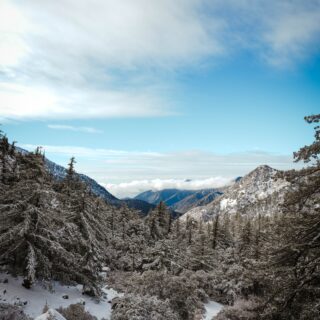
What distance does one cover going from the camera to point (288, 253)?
1053cm

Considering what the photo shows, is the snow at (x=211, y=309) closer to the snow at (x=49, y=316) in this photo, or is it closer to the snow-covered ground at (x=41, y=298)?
the snow-covered ground at (x=41, y=298)

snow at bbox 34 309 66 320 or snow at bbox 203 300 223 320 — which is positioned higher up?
snow at bbox 34 309 66 320

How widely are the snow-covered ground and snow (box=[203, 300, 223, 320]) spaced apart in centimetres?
1211

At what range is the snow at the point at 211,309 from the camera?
3141cm

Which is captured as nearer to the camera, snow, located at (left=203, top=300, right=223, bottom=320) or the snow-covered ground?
the snow-covered ground

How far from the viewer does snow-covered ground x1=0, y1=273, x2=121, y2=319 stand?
18031 millimetres

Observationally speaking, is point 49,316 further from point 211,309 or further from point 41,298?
point 211,309

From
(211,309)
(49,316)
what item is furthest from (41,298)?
(211,309)

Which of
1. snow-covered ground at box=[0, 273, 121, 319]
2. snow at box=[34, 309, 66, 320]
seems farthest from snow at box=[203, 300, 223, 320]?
snow at box=[34, 309, 66, 320]

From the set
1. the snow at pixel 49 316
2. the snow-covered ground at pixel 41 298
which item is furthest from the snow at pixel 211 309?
the snow at pixel 49 316

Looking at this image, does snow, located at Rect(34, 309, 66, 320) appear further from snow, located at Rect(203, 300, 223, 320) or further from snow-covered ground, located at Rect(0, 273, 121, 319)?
snow, located at Rect(203, 300, 223, 320)

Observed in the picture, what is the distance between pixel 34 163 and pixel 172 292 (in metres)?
13.1

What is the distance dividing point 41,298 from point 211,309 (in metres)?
21.8

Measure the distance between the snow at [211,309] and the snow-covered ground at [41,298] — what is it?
12.1 m
